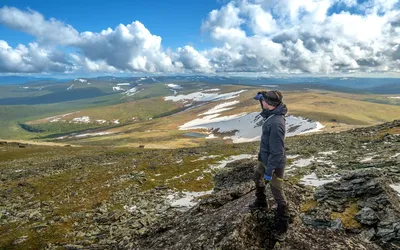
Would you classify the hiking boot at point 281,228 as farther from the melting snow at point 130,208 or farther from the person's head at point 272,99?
the melting snow at point 130,208

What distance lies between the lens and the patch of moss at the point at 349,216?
14846 millimetres

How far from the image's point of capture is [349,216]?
16.0 meters

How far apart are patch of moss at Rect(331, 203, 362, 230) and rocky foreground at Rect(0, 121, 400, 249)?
0.05 metres

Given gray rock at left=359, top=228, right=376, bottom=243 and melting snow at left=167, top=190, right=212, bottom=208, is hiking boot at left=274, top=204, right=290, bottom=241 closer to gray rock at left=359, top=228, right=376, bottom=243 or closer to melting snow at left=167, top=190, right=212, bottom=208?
gray rock at left=359, top=228, right=376, bottom=243

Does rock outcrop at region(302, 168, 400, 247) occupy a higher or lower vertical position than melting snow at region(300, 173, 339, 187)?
higher

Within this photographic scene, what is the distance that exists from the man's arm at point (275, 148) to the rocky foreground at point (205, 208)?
7.63 feet

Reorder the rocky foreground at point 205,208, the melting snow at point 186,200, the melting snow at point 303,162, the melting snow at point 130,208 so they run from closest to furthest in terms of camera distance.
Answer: the rocky foreground at point 205,208 → the melting snow at point 130,208 → the melting snow at point 186,200 → the melting snow at point 303,162

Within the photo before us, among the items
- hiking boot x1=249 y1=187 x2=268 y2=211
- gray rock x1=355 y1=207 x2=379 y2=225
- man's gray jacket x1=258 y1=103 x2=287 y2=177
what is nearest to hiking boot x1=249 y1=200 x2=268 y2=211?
hiking boot x1=249 y1=187 x2=268 y2=211

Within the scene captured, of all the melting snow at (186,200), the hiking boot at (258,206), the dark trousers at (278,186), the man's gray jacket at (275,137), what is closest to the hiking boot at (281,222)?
the dark trousers at (278,186)

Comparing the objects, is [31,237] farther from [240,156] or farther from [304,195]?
[240,156]

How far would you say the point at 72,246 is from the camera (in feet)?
71.2

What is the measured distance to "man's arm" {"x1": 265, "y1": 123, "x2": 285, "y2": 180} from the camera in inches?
496

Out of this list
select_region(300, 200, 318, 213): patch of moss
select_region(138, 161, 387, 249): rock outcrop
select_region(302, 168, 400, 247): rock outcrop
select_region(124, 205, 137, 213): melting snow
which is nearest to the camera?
select_region(138, 161, 387, 249): rock outcrop

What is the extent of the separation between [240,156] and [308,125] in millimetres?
130347
